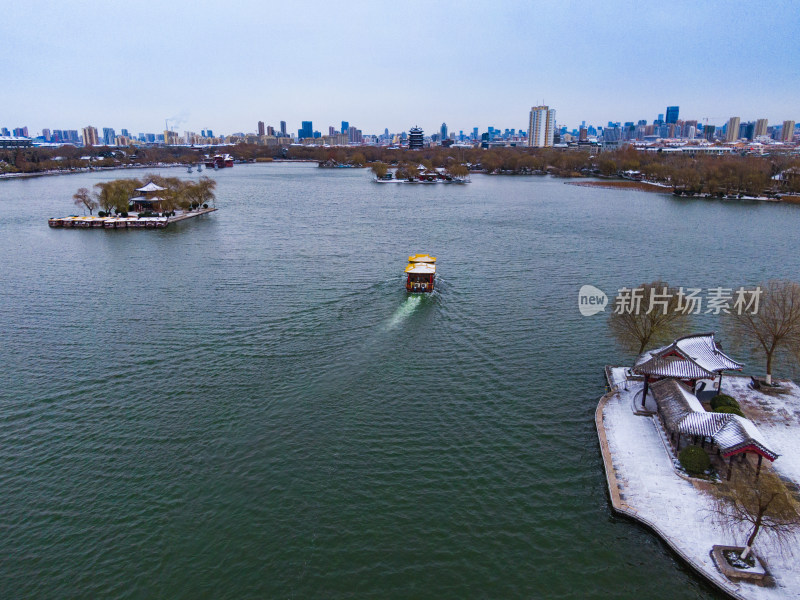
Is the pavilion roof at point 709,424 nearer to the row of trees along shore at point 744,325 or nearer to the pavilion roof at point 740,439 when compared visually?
the pavilion roof at point 740,439

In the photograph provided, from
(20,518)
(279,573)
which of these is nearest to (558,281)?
(279,573)

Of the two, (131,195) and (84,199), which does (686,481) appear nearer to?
(131,195)

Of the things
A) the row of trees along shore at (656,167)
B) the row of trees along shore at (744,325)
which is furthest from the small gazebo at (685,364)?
the row of trees along shore at (656,167)

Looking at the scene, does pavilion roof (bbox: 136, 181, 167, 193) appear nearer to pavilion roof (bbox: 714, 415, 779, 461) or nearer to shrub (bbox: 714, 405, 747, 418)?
shrub (bbox: 714, 405, 747, 418)

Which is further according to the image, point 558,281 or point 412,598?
point 558,281

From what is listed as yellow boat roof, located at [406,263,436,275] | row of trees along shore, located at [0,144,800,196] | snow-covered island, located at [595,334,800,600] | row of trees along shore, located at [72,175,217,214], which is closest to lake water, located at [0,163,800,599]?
snow-covered island, located at [595,334,800,600]

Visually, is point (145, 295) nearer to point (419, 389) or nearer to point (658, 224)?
point (419, 389)

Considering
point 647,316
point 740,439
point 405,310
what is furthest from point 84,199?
point 740,439
